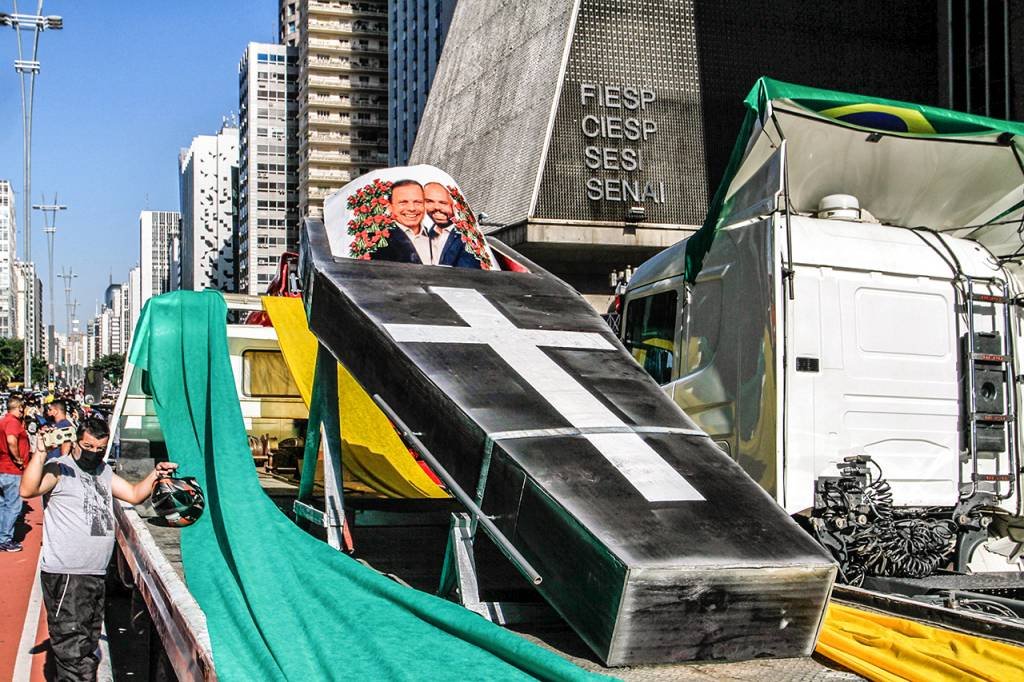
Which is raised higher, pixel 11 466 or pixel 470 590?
pixel 470 590

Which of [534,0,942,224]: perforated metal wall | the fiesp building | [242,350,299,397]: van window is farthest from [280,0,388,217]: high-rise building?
[242,350,299,397]: van window

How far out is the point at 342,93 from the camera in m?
105

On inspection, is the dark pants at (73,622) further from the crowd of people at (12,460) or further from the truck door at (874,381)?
the crowd of people at (12,460)

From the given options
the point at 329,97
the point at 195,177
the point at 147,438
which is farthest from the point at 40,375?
the point at 147,438

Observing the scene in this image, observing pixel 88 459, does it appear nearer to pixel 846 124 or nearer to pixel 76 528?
pixel 76 528

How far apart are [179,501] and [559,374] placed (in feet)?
6.84

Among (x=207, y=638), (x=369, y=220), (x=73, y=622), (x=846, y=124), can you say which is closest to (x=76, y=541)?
(x=73, y=622)

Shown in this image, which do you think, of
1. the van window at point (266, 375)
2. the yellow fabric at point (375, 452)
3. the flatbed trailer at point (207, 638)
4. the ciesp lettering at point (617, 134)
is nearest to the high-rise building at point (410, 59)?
the ciesp lettering at point (617, 134)

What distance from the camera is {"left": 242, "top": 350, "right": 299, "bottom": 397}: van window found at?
12445 millimetres

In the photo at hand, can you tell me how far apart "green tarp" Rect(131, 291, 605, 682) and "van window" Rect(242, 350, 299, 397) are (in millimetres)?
4309

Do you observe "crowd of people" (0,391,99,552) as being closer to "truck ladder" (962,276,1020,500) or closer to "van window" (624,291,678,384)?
"van window" (624,291,678,384)

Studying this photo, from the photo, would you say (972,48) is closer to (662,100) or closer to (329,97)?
(662,100)

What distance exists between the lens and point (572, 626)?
13.7 ft

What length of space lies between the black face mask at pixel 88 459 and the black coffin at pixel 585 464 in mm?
1422
